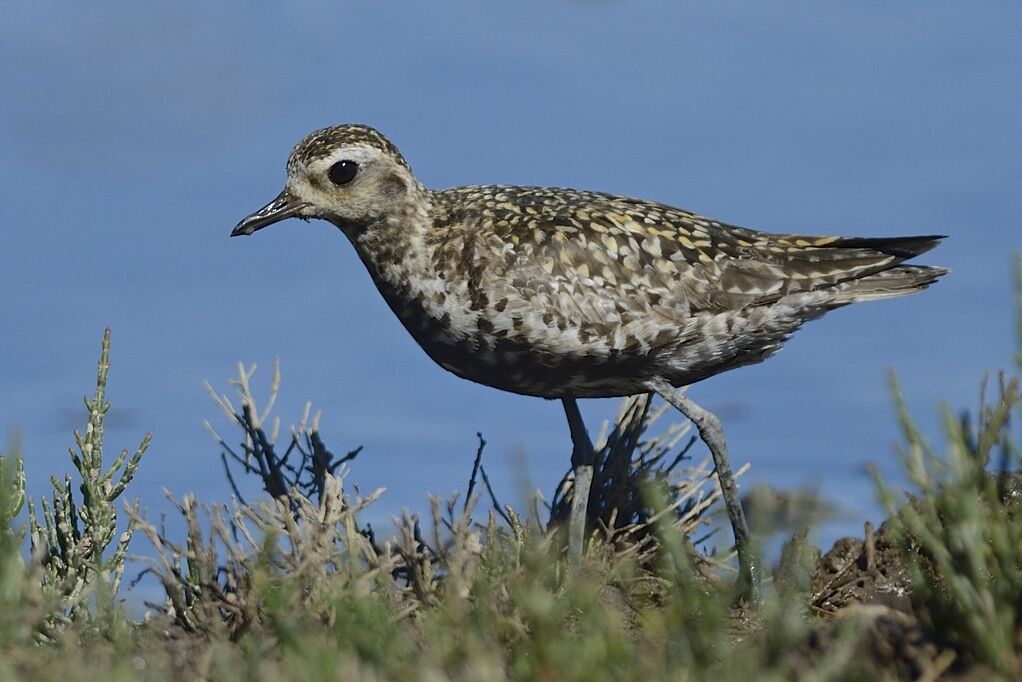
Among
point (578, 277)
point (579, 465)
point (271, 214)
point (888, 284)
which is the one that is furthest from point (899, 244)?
point (271, 214)

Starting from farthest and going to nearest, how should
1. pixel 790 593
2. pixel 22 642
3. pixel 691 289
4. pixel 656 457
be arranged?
pixel 656 457 < pixel 691 289 < pixel 790 593 < pixel 22 642

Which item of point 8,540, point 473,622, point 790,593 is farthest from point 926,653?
point 8,540

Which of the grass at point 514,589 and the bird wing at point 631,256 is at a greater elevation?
the bird wing at point 631,256

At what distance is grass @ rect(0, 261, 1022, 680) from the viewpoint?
5230 millimetres

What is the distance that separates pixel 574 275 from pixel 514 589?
249 centimetres

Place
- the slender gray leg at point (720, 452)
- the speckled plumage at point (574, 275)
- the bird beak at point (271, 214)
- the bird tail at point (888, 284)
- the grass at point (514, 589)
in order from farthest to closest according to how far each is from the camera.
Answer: the bird beak at point (271, 214), the bird tail at point (888, 284), the slender gray leg at point (720, 452), the speckled plumage at point (574, 275), the grass at point (514, 589)

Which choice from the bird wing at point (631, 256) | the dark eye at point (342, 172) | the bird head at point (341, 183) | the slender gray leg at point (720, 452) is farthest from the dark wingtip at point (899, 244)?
the dark eye at point (342, 172)

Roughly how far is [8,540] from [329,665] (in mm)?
2951

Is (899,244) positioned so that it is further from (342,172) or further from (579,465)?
(342,172)

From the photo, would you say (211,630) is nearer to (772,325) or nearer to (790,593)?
(790,593)

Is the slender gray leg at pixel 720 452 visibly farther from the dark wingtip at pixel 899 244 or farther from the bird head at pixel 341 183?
the bird head at pixel 341 183

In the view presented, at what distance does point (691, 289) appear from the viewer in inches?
352

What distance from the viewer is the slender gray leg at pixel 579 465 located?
9.61 m

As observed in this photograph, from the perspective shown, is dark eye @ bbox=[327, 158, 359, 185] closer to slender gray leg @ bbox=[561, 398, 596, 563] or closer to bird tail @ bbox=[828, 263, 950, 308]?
slender gray leg @ bbox=[561, 398, 596, 563]
